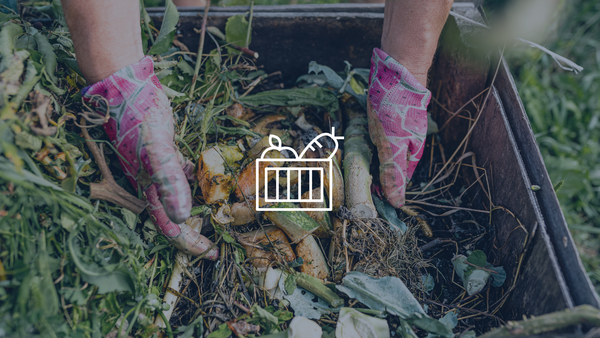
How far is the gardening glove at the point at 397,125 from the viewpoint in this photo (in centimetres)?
121

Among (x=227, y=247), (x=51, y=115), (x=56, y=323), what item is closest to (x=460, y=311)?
(x=227, y=247)

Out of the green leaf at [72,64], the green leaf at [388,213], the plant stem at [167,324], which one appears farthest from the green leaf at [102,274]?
the green leaf at [388,213]

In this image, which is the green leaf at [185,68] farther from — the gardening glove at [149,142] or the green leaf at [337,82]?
the green leaf at [337,82]

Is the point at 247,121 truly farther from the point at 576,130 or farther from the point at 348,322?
the point at 576,130

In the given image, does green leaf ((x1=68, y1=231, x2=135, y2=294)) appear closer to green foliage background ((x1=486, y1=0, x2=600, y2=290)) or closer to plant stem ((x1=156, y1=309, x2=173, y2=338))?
plant stem ((x1=156, y1=309, x2=173, y2=338))

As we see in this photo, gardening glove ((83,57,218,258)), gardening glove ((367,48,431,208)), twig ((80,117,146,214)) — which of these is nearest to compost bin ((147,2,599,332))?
gardening glove ((367,48,431,208))

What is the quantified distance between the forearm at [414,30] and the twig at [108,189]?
993 millimetres

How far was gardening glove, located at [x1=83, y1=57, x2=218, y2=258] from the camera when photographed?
0.92 metres

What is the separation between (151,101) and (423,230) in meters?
0.98

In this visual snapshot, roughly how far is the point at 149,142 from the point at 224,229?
368 millimetres

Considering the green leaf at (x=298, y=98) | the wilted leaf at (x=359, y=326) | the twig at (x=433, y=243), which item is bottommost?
the wilted leaf at (x=359, y=326)

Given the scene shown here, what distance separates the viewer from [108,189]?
40.4 inches

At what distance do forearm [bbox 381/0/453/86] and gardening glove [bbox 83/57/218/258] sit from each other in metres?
0.81

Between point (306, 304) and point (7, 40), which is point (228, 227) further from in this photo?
point (7, 40)
